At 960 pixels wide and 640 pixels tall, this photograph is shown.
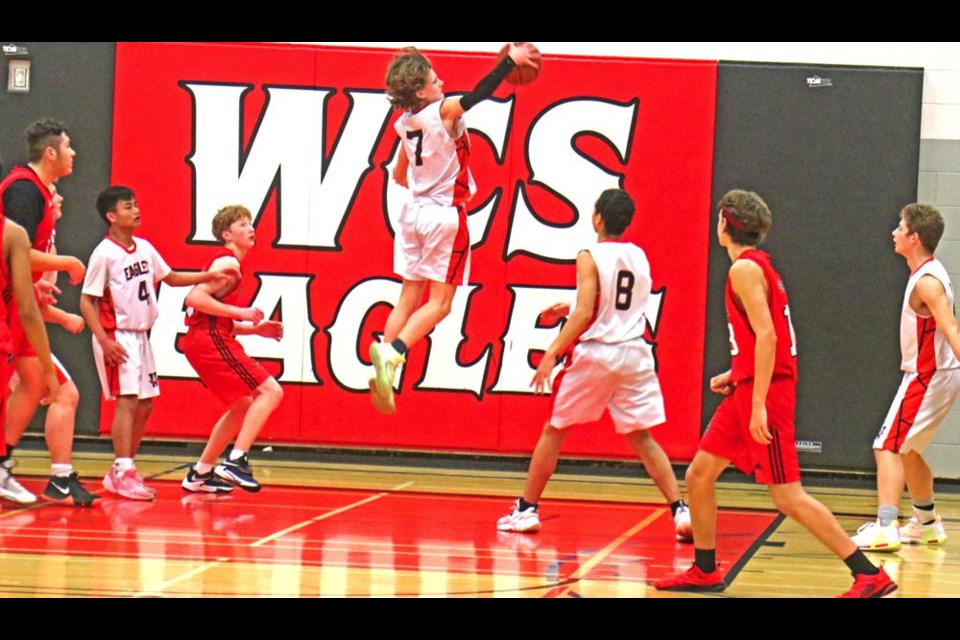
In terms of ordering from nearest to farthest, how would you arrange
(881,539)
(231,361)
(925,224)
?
1. (881,539)
2. (925,224)
3. (231,361)

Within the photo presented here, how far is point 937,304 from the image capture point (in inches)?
296

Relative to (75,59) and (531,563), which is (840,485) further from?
(75,59)

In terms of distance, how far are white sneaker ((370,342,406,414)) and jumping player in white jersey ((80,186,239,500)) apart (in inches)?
73.4

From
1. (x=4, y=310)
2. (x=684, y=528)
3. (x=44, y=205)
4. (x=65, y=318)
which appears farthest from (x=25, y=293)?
(x=684, y=528)

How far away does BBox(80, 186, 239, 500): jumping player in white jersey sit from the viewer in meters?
8.47

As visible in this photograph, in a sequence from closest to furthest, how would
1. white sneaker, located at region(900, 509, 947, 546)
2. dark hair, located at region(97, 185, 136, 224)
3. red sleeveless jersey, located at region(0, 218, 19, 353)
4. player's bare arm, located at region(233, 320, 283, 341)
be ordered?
red sleeveless jersey, located at region(0, 218, 19, 353), white sneaker, located at region(900, 509, 947, 546), dark hair, located at region(97, 185, 136, 224), player's bare arm, located at region(233, 320, 283, 341)

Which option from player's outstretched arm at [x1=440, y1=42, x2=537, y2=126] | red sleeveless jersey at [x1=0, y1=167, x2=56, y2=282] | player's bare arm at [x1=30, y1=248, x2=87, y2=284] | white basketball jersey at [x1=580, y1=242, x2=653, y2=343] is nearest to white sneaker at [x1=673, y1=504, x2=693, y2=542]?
white basketball jersey at [x1=580, y1=242, x2=653, y2=343]

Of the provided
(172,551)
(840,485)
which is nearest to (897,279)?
(840,485)

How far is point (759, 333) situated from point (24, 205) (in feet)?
15.2

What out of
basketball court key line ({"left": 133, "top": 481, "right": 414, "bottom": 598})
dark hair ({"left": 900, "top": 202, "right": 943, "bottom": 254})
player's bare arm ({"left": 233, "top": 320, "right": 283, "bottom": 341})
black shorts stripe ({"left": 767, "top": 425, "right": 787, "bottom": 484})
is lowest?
basketball court key line ({"left": 133, "top": 481, "right": 414, "bottom": 598})

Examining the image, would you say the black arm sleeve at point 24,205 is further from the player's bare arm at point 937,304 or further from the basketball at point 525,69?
the player's bare arm at point 937,304

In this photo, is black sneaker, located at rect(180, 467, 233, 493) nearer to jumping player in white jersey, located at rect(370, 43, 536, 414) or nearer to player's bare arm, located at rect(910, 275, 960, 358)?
jumping player in white jersey, located at rect(370, 43, 536, 414)

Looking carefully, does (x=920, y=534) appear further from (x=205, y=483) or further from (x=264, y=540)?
(x=205, y=483)

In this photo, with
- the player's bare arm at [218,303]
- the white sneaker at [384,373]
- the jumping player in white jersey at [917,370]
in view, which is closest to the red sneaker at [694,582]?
the jumping player in white jersey at [917,370]
